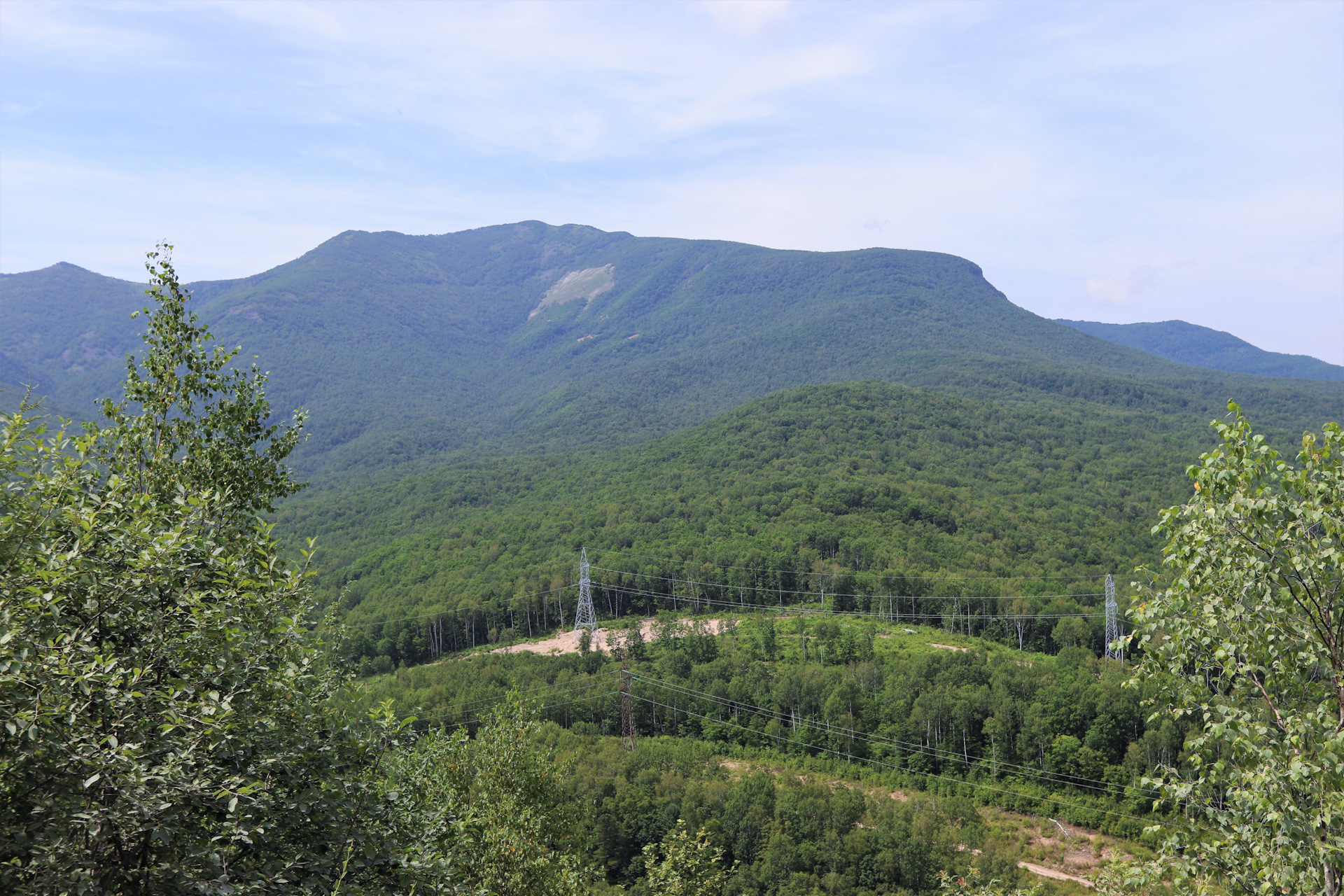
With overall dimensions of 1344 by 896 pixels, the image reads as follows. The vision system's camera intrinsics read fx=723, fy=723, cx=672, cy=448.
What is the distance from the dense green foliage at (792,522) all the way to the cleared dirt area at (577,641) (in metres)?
4.51

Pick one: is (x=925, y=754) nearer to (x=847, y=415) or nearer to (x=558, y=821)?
(x=558, y=821)

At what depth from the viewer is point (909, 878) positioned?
131ft

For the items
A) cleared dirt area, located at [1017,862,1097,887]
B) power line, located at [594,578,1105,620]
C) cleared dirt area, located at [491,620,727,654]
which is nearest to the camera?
cleared dirt area, located at [1017,862,1097,887]

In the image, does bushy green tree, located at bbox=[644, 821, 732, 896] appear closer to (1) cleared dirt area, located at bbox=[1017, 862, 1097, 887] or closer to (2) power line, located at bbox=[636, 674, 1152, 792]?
(1) cleared dirt area, located at bbox=[1017, 862, 1097, 887]

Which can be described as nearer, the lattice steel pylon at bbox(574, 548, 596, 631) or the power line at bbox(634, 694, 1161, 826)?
the power line at bbox(634, 694, 1161, 826)

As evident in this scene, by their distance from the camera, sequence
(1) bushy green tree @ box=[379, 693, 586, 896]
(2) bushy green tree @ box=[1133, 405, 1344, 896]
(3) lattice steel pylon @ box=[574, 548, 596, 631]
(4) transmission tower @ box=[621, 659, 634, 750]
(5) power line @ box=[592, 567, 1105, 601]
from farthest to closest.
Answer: (5) power line @ box=[592, 567, 1105, 601]
(3) lattice steel pylon @ box=[574, 548, 596, 631]
(4) transmission tower @ box=[621, 659, 634, 750]
(1) bushy green tree @ box=[379, 693, 586, 896]
(2) bushy green tree @ box=[1133, 405, 1344, 896]

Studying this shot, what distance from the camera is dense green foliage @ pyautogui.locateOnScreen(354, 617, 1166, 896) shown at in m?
42.7

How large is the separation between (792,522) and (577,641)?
36738 mm

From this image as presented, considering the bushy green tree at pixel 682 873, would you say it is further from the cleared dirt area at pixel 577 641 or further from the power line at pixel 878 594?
the power line at pixel 878 594

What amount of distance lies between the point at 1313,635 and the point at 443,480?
427 ft

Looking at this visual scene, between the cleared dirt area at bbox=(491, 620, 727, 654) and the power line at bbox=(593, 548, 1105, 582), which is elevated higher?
the power line at bbox=(593, 548, 1105, 582)

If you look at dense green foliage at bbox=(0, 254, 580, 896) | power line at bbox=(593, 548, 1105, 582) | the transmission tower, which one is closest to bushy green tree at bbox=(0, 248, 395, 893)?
dense green foliage at bbox=(0, 254, 580, 896)

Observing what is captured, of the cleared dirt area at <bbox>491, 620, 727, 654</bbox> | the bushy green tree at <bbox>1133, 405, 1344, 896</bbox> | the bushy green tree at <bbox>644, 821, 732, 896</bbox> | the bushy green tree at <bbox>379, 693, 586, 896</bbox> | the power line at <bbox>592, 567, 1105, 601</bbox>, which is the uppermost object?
the bushy green tree at <bbox>1133, 405, 1344, 896</bbox>

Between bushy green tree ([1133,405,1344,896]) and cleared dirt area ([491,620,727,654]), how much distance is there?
214 ft
